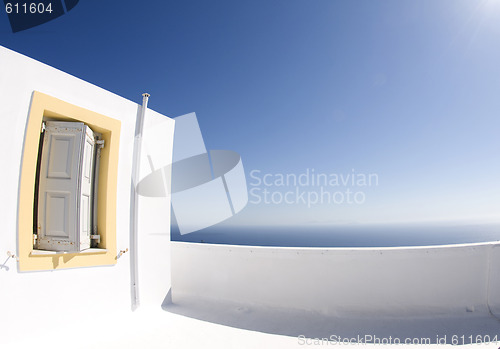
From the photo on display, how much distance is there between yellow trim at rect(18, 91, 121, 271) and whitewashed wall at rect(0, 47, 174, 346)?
0.04m

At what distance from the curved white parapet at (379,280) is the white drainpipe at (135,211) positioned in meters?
1.28

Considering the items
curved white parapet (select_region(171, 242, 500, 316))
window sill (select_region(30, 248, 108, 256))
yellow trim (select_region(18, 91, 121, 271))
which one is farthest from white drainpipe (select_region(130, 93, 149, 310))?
curved white parapet (select_region(171, 242, 500, 316))

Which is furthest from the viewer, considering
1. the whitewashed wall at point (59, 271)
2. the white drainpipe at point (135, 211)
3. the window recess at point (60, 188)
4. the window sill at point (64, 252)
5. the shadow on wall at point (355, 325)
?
the white drainpipe at point (135, 211)

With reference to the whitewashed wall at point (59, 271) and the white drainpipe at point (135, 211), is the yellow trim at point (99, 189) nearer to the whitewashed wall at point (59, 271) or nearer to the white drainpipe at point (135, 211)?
the whitewashed wall at point (59, 271)

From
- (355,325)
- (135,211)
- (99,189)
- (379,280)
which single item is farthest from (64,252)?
(379,280)

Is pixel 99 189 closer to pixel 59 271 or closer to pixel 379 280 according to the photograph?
pixel 59 271

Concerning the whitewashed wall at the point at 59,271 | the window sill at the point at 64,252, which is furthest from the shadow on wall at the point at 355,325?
the window sill at the point at 64,252

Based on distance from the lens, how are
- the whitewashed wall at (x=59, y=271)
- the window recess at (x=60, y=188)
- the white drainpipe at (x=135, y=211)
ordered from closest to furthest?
1. the whitewashed wall at (x=59, y=271)
2. the window recess at (x=60, y=188)
3. the white drainpipe at (x=135, y=211)

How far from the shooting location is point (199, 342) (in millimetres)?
2246

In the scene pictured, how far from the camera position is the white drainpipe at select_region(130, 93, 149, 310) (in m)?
2.70

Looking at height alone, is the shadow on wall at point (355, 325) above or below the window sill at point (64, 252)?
below

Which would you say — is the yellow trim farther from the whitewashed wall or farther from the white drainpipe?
the white drainpipe

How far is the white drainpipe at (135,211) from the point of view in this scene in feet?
8.85

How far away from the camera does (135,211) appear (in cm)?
278
